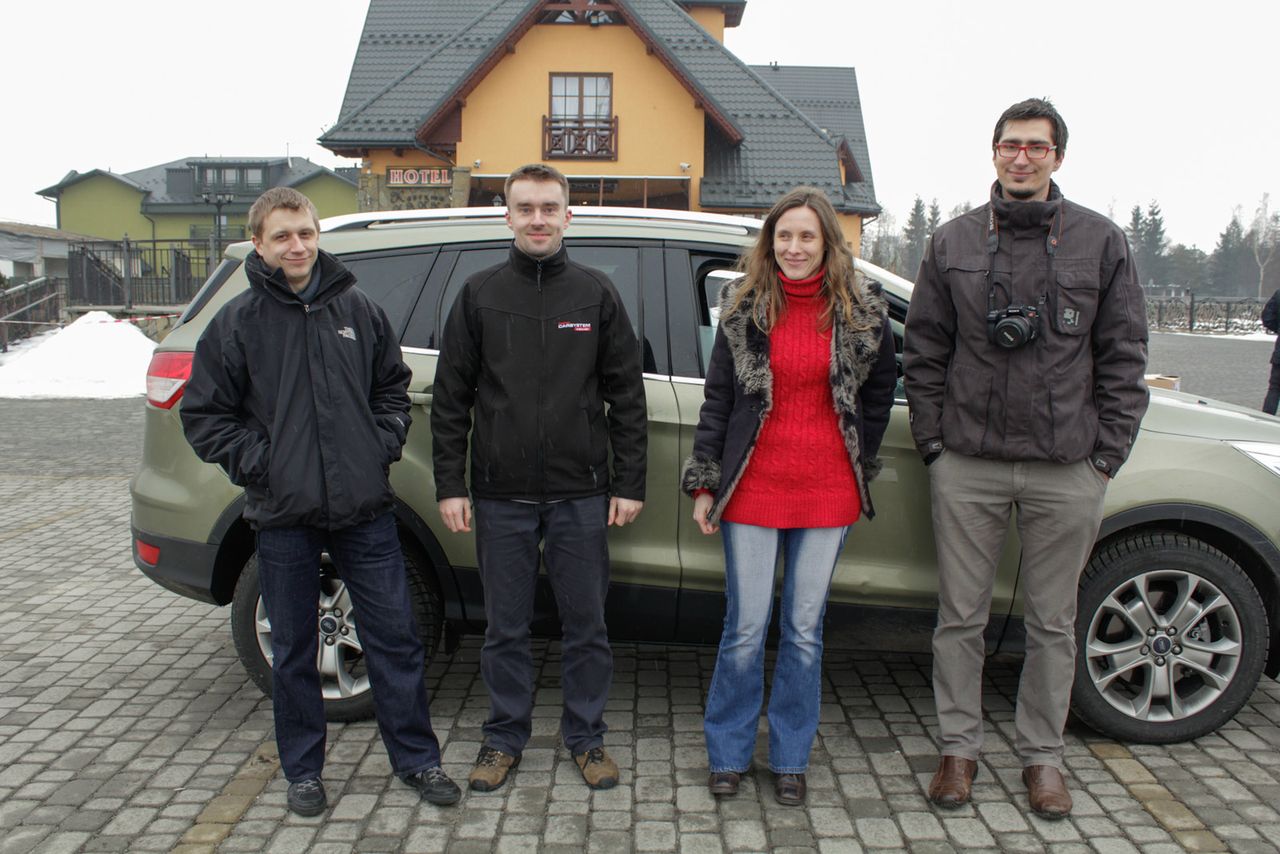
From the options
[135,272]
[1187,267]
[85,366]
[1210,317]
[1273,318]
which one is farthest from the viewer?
[1187,267]

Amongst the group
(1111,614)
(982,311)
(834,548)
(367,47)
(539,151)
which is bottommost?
(1111,614)

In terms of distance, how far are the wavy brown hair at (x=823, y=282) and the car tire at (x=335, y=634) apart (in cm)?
155

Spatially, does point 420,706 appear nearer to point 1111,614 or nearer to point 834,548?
point 834,548

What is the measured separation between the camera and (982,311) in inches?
131

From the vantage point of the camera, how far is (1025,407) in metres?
3.27

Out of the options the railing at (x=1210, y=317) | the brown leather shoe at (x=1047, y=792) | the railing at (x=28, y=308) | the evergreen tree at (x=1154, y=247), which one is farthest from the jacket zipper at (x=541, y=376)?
the evergreen tree at (x=1154, y=247)

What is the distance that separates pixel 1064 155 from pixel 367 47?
2811cm

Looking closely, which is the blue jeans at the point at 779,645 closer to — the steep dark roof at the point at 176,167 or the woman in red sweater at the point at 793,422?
the woman in red sweater at the point at 793,422

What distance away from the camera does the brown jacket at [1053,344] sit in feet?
10.7

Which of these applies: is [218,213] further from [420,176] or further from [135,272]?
[420,176]

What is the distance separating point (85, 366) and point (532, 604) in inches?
682

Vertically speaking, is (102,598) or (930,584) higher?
(930,584)

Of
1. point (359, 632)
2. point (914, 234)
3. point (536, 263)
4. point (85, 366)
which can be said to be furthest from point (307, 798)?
point (914, 234)

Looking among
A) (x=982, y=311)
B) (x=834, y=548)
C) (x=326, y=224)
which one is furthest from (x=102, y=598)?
(x=982, y=311)
